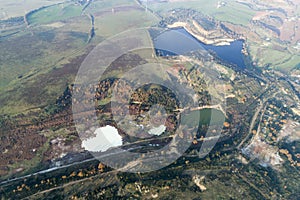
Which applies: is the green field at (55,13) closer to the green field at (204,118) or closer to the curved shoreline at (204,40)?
the curved shoreline at (204,40)

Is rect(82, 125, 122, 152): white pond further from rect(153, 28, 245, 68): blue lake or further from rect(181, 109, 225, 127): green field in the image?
rect(153, 28, 245, 68): blue lake

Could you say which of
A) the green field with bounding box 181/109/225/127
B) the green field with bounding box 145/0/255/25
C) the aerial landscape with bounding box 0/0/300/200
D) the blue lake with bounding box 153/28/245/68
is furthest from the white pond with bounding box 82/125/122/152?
the green field with bounding box 145/0/255/25

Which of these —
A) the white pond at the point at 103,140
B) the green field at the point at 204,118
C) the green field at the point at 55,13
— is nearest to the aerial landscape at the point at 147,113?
the white pond at the point at 103,140

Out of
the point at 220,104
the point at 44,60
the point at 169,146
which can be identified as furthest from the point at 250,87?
the point at 44,60

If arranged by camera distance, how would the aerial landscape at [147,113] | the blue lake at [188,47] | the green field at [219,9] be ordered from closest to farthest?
the aerial landscape at [147,113], the blue lake at [188,47], the green field at [219,9]

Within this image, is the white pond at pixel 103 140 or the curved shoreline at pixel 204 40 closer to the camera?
the white pond at pixel 103 140
